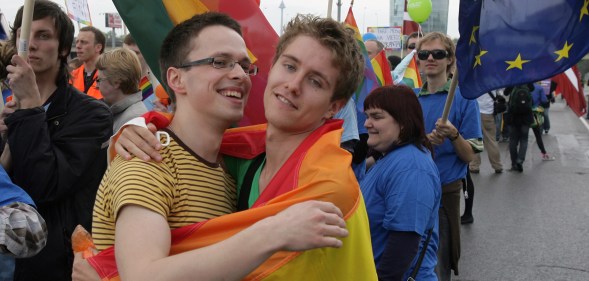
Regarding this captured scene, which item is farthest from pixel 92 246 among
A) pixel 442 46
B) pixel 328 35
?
pixel 442 46

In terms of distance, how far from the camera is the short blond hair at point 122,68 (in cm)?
438

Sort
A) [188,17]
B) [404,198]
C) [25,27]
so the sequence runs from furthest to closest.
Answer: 1. [188,17]
2. [404,198]
3. [25,27]

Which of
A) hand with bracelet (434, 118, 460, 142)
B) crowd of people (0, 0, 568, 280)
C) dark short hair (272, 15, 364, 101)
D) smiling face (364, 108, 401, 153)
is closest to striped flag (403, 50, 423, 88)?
hand with bracelet (434, 118, 460, 142)

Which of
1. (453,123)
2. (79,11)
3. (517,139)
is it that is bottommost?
(517,139)

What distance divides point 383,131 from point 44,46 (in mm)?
1729

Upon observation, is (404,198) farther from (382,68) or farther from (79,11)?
(79,11)

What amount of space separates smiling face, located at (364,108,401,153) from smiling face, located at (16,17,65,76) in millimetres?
1637

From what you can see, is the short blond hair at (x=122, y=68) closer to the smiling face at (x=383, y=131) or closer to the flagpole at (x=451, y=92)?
the smiling face at (x=383, y=131)

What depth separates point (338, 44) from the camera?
1988 millimetres

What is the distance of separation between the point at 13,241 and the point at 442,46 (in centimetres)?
370

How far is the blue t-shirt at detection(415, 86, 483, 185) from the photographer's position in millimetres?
4805

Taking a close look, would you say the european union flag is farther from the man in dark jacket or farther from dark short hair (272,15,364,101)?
the man in dark jacket

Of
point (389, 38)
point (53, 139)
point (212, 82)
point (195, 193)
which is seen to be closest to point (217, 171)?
point (195, 193)

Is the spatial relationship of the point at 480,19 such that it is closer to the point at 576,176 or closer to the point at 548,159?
the point at 576,176
